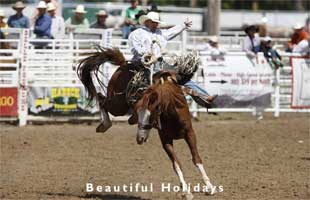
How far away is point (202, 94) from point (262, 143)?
151 inches

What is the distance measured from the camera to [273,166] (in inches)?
402

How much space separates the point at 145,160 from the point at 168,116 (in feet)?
8.55

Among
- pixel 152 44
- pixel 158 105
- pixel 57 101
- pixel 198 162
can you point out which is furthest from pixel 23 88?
pixel 158 105

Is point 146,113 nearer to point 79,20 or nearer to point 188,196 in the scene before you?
point 188,196

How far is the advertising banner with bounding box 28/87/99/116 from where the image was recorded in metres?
14.1

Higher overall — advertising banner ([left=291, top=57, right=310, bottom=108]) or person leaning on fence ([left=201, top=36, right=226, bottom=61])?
person leaning on fence ([left=201, top=36, right=226, bottom=61])

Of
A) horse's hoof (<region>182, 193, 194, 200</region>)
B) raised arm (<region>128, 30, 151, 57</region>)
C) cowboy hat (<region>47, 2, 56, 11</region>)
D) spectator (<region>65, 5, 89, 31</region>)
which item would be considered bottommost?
horse's hoof (<region>182, 193, 194, 200</region>)

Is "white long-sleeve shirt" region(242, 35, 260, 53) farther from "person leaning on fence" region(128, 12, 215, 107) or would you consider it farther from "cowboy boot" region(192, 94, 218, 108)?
"cowboy boot" region(192, 94, 218, 108)

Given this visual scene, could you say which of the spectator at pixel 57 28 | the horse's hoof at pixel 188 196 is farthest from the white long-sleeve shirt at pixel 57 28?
the horse's hoof at pixel 188 196

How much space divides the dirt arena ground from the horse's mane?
0.88 m

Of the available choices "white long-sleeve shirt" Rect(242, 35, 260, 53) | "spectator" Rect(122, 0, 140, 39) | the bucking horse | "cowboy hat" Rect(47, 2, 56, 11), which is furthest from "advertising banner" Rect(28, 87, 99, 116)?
the bucking horse

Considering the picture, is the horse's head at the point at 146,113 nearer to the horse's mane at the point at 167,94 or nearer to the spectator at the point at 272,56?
the horse's mane at the point at 167,94

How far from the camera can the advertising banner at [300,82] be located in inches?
615

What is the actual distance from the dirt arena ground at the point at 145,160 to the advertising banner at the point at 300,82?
923 millimetres
